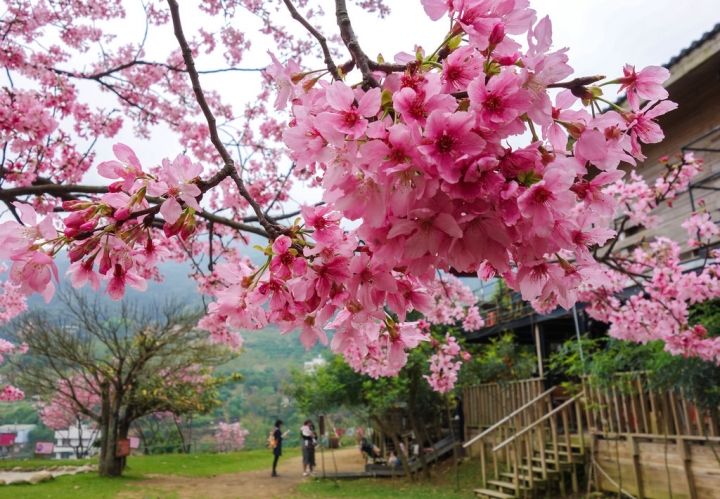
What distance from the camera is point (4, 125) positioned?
359 cm

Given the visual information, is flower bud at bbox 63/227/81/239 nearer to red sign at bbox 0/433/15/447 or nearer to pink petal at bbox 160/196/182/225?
pink petal at bbox 160/196/182/225

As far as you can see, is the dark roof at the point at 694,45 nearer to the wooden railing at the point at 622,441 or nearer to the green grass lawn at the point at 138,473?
the wooden railing at the point at 622,441

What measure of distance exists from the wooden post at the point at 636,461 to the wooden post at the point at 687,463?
0.71 metres

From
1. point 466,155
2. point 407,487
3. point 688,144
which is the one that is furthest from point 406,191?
point 407,487

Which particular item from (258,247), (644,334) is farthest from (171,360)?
(258,247)

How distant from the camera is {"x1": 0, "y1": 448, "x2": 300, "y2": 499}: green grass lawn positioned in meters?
8.25

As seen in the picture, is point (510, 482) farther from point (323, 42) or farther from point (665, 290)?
point (323, 42)

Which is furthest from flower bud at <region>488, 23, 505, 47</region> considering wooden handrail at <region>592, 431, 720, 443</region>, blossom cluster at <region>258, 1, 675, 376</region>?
wooden handrail at <region>592, 431, 720, 443</region>

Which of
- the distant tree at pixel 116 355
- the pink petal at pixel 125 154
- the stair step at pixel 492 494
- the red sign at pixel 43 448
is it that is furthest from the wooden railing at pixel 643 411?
the red sign at pixel 43 448

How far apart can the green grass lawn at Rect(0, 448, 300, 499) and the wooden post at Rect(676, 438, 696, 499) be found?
292 inches

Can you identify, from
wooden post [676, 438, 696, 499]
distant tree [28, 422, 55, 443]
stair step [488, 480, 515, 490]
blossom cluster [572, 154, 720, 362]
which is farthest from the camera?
distant tree [28, 422, 55, 443]

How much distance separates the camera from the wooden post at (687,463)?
5355 millimetres

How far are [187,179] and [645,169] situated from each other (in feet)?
28.3

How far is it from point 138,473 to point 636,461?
10.5 meters
